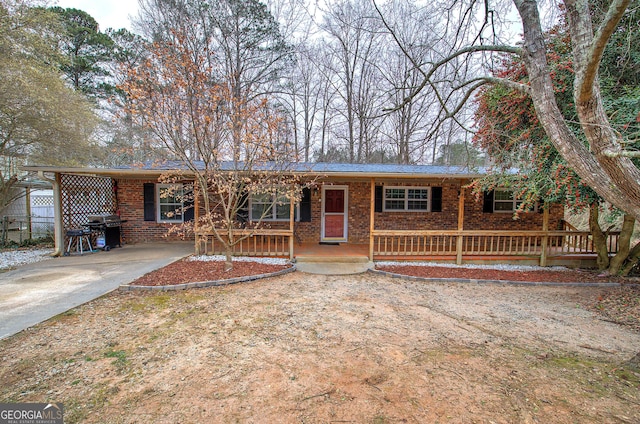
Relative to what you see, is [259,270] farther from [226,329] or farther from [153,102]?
[153,102]

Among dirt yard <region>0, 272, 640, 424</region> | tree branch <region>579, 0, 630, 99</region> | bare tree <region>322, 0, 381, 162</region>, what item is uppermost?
bare tree <region>322, 0, 381, 162</region>

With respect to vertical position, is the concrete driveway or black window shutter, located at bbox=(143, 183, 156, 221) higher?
black window shutter, located at bbox=(143, 183, 156, 221)

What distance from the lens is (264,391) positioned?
94.5 inches

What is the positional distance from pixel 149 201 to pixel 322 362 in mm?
8470

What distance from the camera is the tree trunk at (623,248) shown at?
6578mm

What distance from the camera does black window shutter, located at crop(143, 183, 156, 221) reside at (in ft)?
29.5

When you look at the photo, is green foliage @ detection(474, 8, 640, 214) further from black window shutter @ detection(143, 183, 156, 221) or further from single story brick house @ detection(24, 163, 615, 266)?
black window shutter @ detection(143, 183, 156, 221)

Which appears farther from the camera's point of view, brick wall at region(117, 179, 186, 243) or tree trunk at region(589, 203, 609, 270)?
brick wall at region(117, 179, 186, 243)

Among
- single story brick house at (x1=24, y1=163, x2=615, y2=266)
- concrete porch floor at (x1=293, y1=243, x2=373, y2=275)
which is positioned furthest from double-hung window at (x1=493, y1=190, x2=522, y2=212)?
concrete porch floor at (x1=293, y1=243, x2=373, y2=275)

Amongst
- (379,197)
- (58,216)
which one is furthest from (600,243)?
(58,216)

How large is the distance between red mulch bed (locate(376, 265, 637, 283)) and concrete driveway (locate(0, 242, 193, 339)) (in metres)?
5.57

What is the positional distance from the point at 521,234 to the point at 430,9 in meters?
5.80

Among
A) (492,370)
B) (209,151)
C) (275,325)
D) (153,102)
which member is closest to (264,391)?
(275,325)

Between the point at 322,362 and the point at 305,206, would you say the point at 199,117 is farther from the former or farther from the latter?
the point at 322,362
